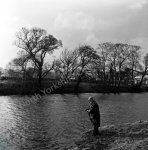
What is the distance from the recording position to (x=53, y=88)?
6081 cm

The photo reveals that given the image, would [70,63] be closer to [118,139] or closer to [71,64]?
[71,64]

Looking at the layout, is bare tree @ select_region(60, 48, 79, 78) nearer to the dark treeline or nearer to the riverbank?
the dark treeline

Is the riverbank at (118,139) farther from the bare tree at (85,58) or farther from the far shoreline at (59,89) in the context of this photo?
the bare tree at (85,58)

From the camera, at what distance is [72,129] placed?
→ 691 inches

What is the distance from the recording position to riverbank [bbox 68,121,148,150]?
35.5 feet

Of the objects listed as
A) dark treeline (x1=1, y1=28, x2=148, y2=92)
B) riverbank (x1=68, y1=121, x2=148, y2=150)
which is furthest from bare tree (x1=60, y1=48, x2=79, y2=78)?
riverbank (x1=68, y1=121, x2=148, y2=150)

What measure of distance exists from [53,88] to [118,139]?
4903 centimetres

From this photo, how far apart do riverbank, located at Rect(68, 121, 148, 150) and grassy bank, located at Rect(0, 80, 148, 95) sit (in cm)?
4078

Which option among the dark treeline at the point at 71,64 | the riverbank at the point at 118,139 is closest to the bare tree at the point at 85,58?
Answer: the dark treeline at the point at 71,64

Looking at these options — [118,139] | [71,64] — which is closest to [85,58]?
[71,64]

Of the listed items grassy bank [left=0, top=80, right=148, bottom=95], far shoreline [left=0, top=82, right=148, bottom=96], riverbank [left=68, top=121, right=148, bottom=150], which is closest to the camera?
riverbank [left=68, top=121, right=148, bottom=150]

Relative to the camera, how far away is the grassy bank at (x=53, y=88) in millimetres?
53250

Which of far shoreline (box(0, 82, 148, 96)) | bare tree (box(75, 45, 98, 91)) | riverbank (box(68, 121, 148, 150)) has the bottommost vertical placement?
riverbank (box(68, 121, 148, 150))

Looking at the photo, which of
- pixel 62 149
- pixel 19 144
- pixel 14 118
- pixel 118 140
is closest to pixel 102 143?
pixel 118 140
